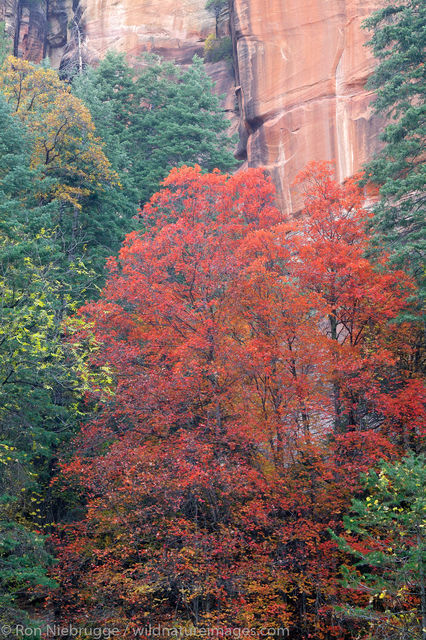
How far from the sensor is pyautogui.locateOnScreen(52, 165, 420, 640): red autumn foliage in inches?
564

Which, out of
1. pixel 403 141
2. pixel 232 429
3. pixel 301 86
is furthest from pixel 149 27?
pixel 232 429

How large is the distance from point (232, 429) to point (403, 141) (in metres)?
9.98

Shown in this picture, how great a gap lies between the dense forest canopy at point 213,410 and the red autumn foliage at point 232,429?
0.08m

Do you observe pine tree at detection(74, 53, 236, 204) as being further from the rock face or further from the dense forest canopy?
the dense forest canopy

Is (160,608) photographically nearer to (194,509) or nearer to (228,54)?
(194,509)

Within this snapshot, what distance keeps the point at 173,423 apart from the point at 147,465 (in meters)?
1.59

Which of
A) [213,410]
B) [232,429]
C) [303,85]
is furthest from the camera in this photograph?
[303,85]

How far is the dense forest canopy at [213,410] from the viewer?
13789 mm

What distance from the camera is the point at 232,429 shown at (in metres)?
15.2

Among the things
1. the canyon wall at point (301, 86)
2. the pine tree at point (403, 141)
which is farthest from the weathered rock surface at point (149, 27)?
the pine tree at point (403, 141)

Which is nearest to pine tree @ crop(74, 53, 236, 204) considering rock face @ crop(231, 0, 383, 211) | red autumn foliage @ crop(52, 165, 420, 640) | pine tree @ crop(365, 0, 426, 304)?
rock face @ crop(231, 0, 383, 211)

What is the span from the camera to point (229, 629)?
43.1 feet

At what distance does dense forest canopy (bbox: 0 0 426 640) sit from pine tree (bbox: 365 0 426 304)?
7 centimetres

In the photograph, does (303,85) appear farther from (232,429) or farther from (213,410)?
(232,429)
